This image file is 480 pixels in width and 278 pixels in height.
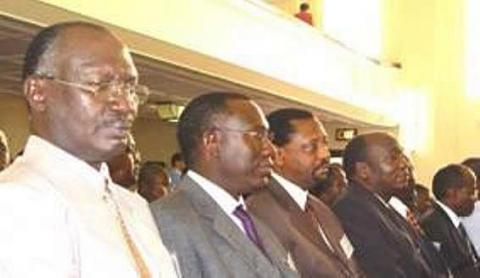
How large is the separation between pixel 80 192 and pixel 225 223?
99cm

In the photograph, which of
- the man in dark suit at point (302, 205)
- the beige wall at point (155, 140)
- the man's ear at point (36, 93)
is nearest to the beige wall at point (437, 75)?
the beige wall at point (155, 140)

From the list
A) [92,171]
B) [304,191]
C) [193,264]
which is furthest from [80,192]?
[304,191]

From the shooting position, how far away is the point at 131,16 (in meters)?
6.82

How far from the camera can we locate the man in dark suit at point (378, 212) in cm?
391

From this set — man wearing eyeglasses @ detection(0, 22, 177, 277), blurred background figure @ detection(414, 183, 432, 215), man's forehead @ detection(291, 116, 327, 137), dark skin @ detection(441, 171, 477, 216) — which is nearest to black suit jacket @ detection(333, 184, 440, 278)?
man's forehead @ detection(291, 116, 327, 137)

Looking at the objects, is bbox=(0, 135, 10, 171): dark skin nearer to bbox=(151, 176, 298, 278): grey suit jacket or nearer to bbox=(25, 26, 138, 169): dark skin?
bbox=(151, 176, 298, 278): grey suit jacket

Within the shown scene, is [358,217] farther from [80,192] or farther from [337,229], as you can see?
[80,192]

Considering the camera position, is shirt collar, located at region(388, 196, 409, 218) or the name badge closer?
the name badge

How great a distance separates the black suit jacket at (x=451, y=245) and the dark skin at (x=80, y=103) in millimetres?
3356

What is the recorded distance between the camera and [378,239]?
395 centimetres

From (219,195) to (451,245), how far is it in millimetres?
2437

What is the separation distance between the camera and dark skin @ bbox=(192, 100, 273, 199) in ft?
9.82

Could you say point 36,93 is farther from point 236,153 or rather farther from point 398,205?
point 398,205

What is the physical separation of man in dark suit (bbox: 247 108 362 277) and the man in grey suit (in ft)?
0.90
